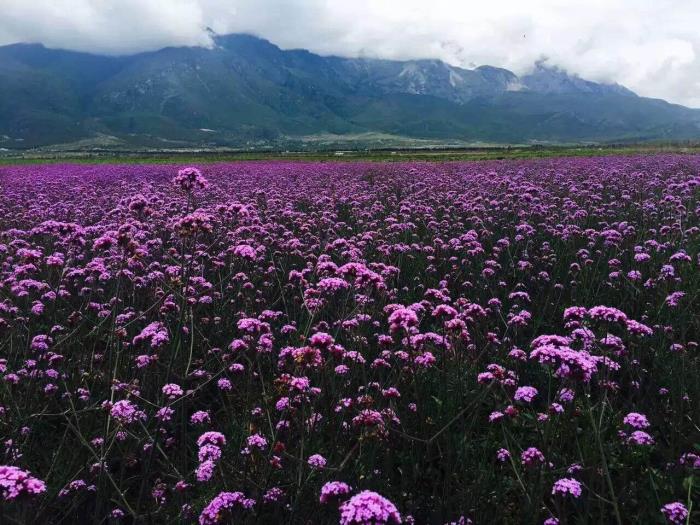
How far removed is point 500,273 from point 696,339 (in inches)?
133

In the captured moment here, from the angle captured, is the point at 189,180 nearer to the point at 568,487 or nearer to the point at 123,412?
the point at 123,412

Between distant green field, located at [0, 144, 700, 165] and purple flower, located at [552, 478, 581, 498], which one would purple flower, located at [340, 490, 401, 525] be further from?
distant green field, located at [0, 144, 700, 165]

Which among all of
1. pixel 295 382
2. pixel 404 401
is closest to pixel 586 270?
Answer: pixel 404 401

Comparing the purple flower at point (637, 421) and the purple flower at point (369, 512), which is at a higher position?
the purple flower at point (369, 512)

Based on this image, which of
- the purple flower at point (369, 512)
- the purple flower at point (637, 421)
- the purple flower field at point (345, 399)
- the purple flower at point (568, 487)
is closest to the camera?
the purple flower at point (369, 512)

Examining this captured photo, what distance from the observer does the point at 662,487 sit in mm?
3850

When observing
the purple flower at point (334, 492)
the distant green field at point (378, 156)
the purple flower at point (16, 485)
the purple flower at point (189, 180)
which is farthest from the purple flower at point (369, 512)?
the distant green field at point (378, 156)

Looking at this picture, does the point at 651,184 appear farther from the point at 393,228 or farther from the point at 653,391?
the point at 653,391

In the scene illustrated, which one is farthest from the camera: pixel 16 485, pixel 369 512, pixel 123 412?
pixel 123 412

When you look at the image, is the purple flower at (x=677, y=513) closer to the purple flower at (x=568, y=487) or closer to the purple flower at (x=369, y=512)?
the purple flower at (x=568, y=487)

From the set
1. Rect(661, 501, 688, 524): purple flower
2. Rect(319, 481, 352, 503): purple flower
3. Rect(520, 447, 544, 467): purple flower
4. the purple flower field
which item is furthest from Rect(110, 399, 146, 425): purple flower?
Rect(661, 501, 688, 524): purple flower

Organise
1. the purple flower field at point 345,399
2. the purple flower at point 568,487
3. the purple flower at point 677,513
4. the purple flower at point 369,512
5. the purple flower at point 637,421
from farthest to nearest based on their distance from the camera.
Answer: the purple flower at point 637,421, the purple flower field at point 345,399, the purple flower at point 568,487, the purple flower at point 677,513, the purple flower at point 369,512

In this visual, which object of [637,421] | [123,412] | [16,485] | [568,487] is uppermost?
[16,485]

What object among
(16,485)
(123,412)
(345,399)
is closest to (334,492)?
(345,399)
